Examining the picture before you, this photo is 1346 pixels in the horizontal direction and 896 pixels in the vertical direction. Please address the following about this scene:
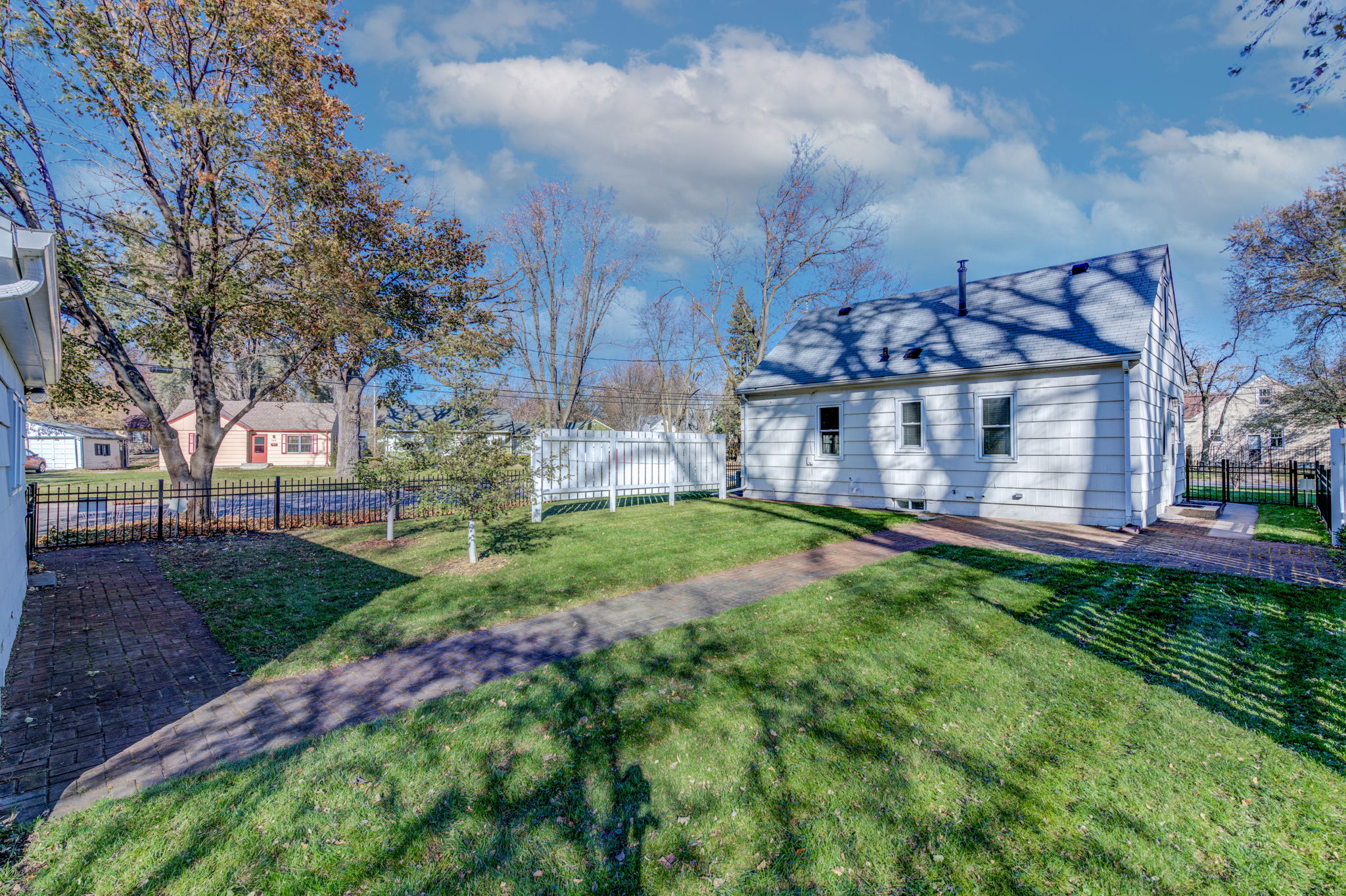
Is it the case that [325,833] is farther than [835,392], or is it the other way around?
[835,392]

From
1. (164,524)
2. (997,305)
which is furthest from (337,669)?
(997,305)

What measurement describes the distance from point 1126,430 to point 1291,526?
394cm

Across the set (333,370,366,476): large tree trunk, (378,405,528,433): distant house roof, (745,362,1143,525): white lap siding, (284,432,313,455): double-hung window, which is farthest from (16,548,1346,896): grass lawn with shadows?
(284,432,313,455): double-hung window

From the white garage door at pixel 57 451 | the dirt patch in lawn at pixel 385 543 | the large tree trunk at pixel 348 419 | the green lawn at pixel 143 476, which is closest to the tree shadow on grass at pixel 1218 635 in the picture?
the dirt patch in lawn at pixel 385 543

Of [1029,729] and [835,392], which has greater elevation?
[835,392]

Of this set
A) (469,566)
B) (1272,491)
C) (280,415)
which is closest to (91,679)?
(469,566)

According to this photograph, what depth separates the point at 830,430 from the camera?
1323 cm

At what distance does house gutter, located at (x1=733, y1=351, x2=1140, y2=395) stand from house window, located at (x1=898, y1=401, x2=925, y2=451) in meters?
0.53

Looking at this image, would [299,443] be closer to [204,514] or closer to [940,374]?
[204,514]

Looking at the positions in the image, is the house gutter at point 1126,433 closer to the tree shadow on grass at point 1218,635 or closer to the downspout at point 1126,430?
the downspout at point 1126,430

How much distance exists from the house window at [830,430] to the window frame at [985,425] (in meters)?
2.91

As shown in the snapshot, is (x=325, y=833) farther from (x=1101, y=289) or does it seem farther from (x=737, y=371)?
(x=737, y=371)

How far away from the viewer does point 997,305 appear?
41.0 ft

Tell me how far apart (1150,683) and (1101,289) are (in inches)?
409
